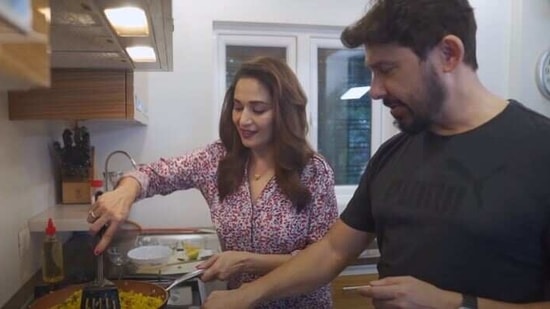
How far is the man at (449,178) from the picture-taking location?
2.95 feet

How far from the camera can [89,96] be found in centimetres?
181

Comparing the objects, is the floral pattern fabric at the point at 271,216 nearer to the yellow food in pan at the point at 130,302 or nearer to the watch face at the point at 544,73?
the yellow food in pan at the point at 130,302

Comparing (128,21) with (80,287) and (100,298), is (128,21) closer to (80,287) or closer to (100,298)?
(100,298)

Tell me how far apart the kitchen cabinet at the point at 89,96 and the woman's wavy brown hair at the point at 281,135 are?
49cm

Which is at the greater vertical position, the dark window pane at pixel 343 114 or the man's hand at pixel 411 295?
the dark window pane at pixel 343 114

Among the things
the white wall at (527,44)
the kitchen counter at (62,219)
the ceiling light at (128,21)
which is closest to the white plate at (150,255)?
the kitchen counter at (62,219)

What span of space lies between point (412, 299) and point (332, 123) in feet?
7.25

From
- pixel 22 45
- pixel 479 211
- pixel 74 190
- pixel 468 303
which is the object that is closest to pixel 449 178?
pixel 479 211

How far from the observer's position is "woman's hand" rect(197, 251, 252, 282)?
1.27 metres

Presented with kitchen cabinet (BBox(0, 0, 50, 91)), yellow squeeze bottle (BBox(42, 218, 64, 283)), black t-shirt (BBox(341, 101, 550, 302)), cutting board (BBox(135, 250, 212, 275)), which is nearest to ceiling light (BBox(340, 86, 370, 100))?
cutting board (BBox(135, 250, 212, 275))

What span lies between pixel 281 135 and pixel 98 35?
62 centimetres

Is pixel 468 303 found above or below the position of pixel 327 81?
below

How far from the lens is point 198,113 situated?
8.85 feet

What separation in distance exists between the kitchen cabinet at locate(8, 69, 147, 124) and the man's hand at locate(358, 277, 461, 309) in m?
1.22
